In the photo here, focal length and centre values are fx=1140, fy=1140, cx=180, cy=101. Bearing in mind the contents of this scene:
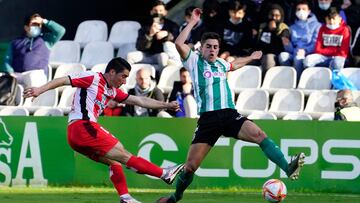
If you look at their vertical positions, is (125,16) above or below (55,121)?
above

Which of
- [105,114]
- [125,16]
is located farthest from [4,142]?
[125,16]

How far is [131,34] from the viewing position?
22719 mm

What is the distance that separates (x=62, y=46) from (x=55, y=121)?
445cm

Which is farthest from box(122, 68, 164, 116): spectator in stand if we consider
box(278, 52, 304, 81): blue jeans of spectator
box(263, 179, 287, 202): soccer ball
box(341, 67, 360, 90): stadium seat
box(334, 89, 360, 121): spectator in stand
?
box(263, 179, 287, 202): soccer ball

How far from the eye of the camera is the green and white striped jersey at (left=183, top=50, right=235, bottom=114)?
14.4 metres

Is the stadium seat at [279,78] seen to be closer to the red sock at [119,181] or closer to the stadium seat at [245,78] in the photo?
the stadium seat at [245,78]

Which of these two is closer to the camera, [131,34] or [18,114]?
[18,114]

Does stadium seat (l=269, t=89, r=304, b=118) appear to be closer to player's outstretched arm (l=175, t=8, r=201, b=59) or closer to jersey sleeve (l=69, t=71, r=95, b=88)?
player's outstretched arm (l=175, t=8, r=201, b=59)

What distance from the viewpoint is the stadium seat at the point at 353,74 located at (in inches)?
787

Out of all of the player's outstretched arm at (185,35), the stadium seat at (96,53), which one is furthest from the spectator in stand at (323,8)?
the player's outstretched arm at (185,35)

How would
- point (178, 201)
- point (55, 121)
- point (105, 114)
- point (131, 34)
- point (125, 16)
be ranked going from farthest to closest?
point (125, 16) < point (131, 34) < point (105, 114) < point (55, 121) < point (178, 201)

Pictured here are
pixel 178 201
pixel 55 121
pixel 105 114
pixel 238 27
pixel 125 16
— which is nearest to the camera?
pixel 178 201

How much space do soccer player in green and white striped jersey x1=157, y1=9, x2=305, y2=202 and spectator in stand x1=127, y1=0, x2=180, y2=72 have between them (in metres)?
6.72

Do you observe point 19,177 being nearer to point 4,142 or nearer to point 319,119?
point 4,142
